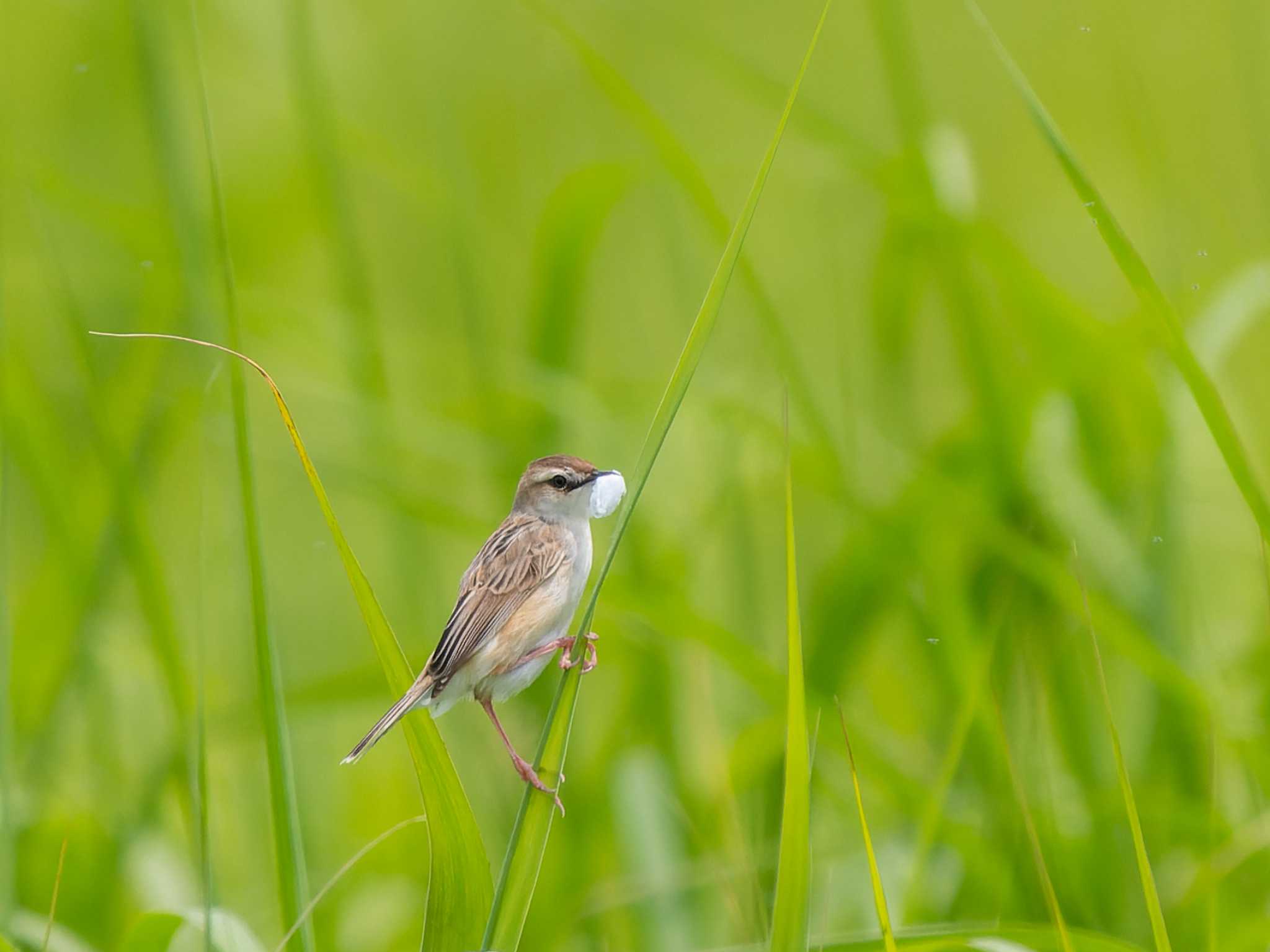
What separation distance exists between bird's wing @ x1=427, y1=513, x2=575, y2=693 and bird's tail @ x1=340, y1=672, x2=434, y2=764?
0.05 meters

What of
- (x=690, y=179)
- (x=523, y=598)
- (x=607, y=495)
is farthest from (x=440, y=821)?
(x=690, y=179)

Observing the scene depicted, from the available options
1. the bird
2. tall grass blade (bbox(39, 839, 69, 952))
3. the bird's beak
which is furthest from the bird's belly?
tall grass blade (bbox(39, 839, 69, 952))

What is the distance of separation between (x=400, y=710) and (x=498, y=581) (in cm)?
74

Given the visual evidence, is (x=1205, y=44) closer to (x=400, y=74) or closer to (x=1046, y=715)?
Result: (x=400, y=74)

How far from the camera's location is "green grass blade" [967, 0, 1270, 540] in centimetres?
241

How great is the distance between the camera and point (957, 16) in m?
12.8

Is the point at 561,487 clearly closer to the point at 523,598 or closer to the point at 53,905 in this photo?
the point at 523,598

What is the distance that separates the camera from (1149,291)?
2.48 metres

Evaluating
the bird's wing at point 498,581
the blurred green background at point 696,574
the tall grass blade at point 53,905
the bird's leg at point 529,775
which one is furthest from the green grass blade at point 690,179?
the tall grass blade at point 53,905

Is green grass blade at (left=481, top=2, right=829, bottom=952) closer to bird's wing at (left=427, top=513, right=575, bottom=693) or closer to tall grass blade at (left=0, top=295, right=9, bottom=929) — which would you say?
bird's wing at (left=427, top=513, right=575, bottom=693)

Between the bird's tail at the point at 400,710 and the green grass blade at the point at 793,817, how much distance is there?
1.95 ft

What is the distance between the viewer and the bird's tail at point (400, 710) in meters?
2.14

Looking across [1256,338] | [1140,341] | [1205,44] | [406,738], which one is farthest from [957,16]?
[406,738]

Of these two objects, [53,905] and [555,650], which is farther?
[555,650]
